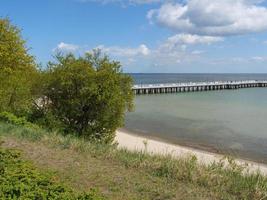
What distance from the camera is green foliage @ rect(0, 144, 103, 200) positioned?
595cm

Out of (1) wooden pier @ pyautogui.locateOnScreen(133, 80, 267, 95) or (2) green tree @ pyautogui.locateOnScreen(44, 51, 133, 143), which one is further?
(1) wooden pier @ pyautogui.locateOnScreen(133, 80, 267, 95)

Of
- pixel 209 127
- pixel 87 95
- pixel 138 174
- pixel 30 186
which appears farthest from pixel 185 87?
pixel 30 186

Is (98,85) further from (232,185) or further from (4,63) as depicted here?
(232,185)

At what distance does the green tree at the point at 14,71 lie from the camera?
20.7m

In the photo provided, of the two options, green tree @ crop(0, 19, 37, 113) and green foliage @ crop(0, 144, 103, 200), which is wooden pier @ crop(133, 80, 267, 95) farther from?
green foliage @ crop(0, 144, 103, 200)

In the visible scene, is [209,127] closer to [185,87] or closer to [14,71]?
[14,71]

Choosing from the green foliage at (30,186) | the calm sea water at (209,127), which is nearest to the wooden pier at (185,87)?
the calm sea water at (209,127)

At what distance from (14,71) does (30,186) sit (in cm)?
1667

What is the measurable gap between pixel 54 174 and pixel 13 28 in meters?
17.7

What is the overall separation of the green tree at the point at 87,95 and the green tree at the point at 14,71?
4.15ft

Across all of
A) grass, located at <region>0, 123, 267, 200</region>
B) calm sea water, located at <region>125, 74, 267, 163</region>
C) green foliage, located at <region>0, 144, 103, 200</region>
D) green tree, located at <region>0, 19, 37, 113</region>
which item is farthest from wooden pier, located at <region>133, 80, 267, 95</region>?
green foliage, located at <region>0, 144, 103, 200</region>

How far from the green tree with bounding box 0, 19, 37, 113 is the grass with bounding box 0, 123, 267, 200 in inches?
432

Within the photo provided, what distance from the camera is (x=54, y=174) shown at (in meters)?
7.46

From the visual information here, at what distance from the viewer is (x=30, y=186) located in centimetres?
624
